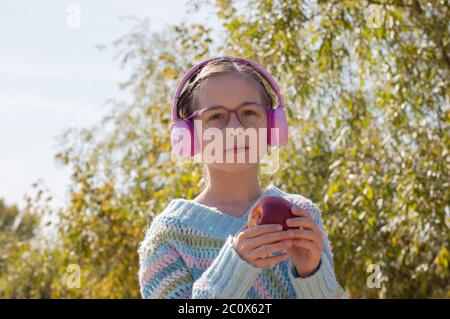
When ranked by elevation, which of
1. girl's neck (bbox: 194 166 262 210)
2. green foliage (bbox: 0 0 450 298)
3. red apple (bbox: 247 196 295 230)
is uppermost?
green foliage (bbox: 0 0 450 298)

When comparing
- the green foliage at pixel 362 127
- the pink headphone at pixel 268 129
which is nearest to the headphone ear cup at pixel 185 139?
the pink headphone at pixel 268 129

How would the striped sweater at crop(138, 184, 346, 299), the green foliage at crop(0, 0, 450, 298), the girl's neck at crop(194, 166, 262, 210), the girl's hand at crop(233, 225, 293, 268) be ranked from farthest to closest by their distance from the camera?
1. the green foliage at crop(0, 0, 450, 298)
2. the girl's neck at crop(194, 166, 262, 210)
3. the striped sweater at crop(138, 184, 346, 299)
4. the girl's hand at crop(233, 225, 293, 268)

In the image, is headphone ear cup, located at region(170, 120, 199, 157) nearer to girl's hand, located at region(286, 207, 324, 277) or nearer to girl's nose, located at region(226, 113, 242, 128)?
girl's nose, located at region(226, 113, 242, 128)

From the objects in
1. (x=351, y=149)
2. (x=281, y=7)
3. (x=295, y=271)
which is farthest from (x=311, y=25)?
(x=295, y=271)

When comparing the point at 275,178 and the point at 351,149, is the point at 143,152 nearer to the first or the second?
the point at 275,178

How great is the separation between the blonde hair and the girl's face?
0.02 m

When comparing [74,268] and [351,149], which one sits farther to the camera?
[74,268]

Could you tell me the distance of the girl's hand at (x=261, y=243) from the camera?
151 cm

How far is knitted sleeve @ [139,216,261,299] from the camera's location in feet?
5.02

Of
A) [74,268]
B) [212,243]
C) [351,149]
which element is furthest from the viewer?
[74,268]

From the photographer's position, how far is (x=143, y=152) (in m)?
8.27

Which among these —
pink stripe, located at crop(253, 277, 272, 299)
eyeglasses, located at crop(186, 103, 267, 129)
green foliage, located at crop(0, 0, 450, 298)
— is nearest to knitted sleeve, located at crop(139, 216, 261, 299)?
pink stripe, located at crop(253, 277, 272, 299)
